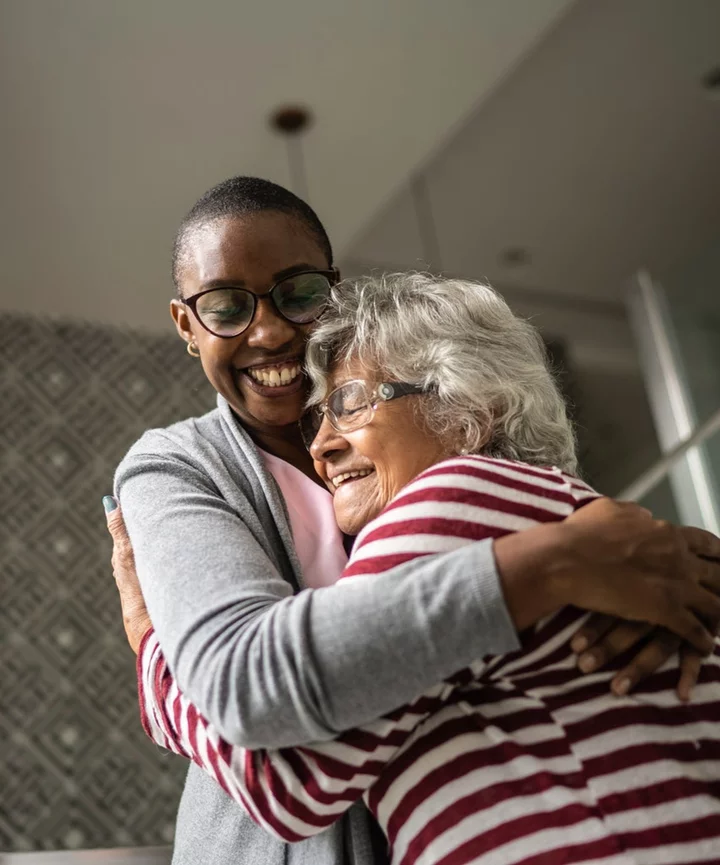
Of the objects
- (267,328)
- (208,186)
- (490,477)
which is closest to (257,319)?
(267,328)

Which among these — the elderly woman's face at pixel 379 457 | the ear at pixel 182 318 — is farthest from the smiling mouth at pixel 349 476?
the ear at pixel 182 318

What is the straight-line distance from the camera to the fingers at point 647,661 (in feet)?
3.24

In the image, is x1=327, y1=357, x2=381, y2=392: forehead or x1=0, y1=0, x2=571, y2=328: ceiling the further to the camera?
x1=0, y1=0, x2=571, y2=328: ceiling

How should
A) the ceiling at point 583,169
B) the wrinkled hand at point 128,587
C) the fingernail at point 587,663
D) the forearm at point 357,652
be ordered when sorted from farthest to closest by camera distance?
the ceiling at point 583,169, the wrinkled hand at point 128,587, the fingernail at point 587,663, the forearm at point 357,652

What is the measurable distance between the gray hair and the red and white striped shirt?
0.20 metres

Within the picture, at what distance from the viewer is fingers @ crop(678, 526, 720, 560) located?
3.69 feet

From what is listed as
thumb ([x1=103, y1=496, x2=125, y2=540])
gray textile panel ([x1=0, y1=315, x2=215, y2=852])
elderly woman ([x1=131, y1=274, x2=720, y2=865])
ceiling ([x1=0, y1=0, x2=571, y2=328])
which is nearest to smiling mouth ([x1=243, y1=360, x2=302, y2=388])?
thumb ([x1=103, y1=496, x2=125, y2=540])

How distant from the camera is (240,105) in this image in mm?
3734

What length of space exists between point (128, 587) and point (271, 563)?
0.92 feet

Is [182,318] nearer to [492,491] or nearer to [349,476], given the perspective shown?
[349,476]

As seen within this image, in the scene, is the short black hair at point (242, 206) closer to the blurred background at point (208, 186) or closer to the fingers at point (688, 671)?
the fingers at point (688, 671)

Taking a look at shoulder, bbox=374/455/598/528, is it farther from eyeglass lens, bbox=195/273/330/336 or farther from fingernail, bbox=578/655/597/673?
eyeglass lens, bbox=195/273/330/336

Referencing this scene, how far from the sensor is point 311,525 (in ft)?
4.36

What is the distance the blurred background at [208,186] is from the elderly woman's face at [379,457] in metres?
2.41
